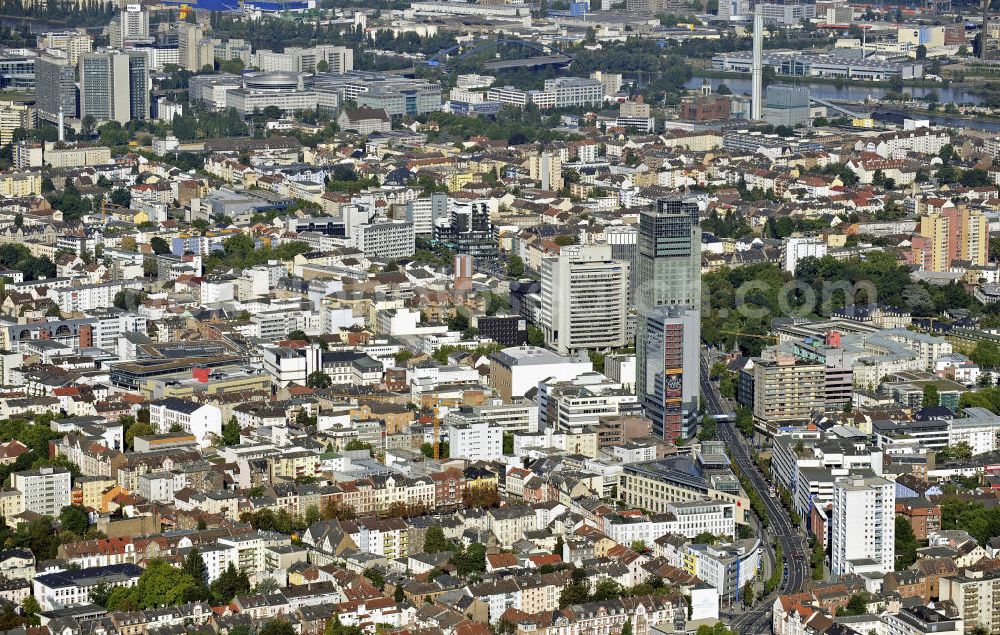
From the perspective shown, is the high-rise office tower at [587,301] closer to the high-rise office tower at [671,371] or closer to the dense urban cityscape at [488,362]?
the dense urban cityscape at [488,362]

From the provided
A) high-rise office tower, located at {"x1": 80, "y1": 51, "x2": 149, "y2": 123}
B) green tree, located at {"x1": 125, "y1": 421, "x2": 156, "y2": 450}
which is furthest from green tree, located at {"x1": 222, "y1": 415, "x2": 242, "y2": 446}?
high-rise office tower, located at {"x1": 80, "y1": 51, "x2": 149, "y2": 123}

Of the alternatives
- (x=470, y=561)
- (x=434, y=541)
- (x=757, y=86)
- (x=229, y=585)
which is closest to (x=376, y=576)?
(x=470, y=561)

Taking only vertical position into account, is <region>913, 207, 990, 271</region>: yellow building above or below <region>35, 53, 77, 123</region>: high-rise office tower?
below

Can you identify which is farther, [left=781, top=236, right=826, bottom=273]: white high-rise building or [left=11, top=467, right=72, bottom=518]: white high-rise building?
[left=781, top=236, right=826, bottom=273]: white high-rise building

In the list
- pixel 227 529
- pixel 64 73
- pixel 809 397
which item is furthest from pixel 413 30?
pixel 227 529

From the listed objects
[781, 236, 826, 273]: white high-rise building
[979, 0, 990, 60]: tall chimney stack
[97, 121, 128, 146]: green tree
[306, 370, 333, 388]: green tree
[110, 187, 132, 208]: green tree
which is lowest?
[306, 370, 333, 388]: green tree

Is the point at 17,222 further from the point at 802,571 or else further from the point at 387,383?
the point at 802,571

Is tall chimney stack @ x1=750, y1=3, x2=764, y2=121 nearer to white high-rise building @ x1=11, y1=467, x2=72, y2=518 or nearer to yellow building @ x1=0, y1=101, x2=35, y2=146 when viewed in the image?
yellow building @ x1=0, y1=101, x2=35, y2=146

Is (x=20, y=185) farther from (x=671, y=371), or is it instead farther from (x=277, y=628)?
(x=277, y=628)
